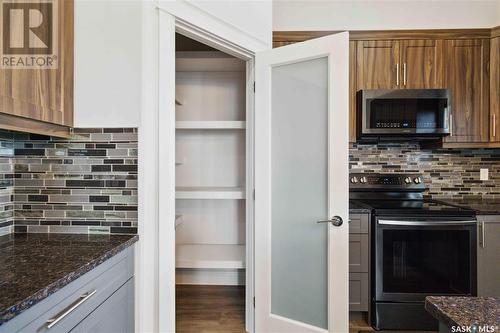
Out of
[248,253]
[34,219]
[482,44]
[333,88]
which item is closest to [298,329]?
[248,253]

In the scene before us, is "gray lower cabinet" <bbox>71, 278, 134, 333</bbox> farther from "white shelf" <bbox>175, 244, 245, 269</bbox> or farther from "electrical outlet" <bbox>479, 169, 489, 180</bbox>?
"electrical outlet" <bbox>479, 169, 489, 180</bbox>

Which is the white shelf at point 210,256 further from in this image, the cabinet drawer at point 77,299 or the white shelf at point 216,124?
the white shelf at point 216,124

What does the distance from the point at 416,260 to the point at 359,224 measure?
1.61 feet

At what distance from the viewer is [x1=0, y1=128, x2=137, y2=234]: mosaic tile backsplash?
142 centimetres

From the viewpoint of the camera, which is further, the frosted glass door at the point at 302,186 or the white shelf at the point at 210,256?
the white shelf at the point at 210,256

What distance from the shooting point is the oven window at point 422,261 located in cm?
209

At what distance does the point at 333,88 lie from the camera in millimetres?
1697

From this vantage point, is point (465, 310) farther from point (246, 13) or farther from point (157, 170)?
point (246, 13)

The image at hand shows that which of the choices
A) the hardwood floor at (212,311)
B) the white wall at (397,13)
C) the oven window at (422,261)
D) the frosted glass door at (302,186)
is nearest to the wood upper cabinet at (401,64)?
the white wall at (397,13)

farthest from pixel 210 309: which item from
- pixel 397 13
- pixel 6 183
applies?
pixel 397 13

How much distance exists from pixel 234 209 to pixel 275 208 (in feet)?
2.81

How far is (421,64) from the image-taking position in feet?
7.99

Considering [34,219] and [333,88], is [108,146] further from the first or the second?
[333,88]

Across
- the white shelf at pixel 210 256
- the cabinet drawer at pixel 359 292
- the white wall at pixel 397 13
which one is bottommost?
the cabinet drawer at pixel 359 292
